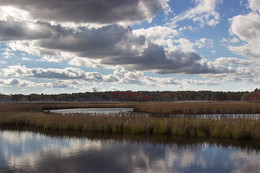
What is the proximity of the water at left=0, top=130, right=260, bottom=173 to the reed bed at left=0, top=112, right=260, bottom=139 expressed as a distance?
1226 millimetres

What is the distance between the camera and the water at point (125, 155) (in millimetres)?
11727

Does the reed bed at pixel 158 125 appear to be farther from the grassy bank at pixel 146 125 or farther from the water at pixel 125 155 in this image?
the water at pixel 125 155

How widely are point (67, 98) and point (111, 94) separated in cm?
3310

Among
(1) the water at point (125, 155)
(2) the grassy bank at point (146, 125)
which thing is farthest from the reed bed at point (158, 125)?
(1) the water at point (125, 155)

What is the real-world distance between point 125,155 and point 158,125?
7388mm

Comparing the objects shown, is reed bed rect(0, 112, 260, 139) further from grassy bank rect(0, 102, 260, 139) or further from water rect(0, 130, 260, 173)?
water rect(0, 130, 260, 173)

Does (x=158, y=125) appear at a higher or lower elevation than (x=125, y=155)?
higher

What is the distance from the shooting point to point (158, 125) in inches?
824

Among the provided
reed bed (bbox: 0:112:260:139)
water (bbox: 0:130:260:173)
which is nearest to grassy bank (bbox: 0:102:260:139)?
reed bed (bbox: 0:112:260:139)

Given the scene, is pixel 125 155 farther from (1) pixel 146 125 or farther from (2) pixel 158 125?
(2) pixel 158 125

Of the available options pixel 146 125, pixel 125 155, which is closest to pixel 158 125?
pixel 146 125

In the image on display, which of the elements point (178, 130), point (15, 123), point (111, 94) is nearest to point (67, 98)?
point (111, 94)

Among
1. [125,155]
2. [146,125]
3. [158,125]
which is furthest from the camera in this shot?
[146,125]

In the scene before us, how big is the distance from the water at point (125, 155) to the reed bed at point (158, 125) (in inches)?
48.3
